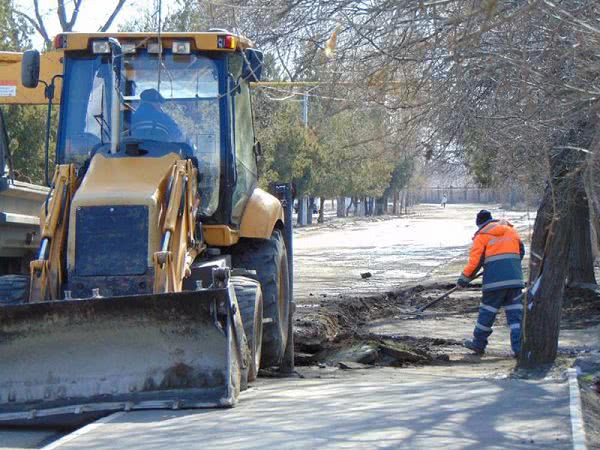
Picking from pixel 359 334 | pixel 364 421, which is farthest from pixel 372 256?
pixel 364 421

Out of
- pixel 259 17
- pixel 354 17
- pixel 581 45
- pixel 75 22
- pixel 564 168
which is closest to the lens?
pixel 581 45

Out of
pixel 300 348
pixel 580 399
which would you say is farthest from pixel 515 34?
pixel 300 348

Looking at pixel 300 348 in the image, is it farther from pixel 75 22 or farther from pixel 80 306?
pixel 75 22

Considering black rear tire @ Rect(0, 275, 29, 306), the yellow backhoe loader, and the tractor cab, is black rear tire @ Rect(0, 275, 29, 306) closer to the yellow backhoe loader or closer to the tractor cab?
the yellow backhoe loader

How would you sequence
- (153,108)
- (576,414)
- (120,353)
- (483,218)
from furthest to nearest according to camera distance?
(483,218)
(153,108)
(120,353)
(576,414)

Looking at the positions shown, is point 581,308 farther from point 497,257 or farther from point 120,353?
point 120,353

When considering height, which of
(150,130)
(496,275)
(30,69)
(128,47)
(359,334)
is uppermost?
(128,47)

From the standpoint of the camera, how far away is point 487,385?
29.9 ft

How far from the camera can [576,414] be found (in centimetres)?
772

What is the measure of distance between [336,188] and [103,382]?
165ft

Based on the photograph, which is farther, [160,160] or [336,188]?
[336,188]

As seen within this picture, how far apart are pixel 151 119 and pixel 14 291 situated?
200 cm

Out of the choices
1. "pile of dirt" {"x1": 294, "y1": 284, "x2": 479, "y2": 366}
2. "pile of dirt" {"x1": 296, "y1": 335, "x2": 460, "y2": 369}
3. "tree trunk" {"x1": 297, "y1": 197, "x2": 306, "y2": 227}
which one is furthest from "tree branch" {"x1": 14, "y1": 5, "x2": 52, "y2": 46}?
"tree trunk" {"x1": 297, "y1": 197, "x2": 306, "y2": 227}

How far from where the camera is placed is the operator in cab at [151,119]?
9.42m
